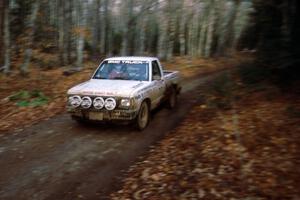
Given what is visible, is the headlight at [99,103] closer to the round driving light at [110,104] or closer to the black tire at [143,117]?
the round driving light at [110,104]

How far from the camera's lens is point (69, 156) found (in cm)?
744

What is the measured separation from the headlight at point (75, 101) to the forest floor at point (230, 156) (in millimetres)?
2220

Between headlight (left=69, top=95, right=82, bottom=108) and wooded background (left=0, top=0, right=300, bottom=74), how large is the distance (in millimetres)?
5326

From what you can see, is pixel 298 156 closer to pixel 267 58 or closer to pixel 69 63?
pixel 267 58

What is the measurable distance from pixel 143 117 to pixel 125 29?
16.4 metres

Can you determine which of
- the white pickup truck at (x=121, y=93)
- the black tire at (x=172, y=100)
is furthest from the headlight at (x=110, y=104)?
the black tire at (x=172, y=100)

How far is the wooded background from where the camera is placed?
403 inches

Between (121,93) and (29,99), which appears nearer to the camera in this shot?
(121,93)

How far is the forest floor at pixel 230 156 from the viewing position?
5746 mm

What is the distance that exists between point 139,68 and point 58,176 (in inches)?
172

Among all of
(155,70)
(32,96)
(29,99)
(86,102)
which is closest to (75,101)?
(86,102)

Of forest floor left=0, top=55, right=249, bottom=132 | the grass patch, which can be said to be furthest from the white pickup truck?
the grass patch

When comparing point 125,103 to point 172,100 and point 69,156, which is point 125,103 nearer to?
point 69,156

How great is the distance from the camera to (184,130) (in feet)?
29.7
